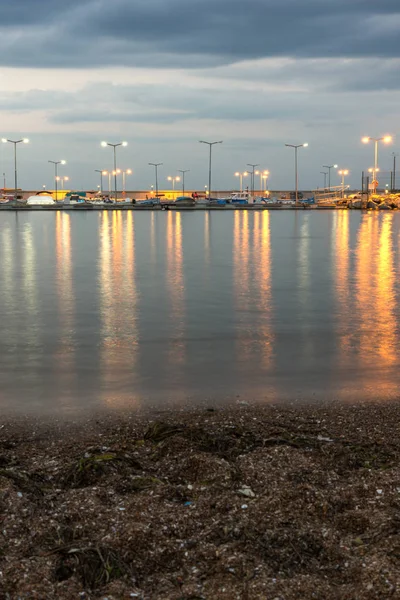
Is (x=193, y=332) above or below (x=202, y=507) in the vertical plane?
above

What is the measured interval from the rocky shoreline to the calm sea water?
1098 millimetres

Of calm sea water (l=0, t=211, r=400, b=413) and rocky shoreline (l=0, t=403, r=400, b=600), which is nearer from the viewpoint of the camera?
rocky shoreline (l=0, t=403, r=400, b=600)

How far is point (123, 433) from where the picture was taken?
724 cm

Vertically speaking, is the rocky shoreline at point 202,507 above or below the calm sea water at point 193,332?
below

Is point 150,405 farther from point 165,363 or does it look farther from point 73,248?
point 73,248

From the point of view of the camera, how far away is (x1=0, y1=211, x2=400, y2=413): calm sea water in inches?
345

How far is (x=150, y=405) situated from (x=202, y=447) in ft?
4.90

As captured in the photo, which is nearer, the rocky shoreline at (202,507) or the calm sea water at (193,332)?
the rocky shoreline at (202,507)

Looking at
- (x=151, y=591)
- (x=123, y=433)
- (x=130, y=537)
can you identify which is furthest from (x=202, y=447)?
(x=151, y=591)

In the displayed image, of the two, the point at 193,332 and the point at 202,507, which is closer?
the point at 202,507

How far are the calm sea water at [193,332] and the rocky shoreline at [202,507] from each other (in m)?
1.10

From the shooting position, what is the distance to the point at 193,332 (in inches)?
470

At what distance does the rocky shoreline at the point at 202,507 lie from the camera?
4.46 meters

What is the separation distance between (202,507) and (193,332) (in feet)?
21.5
